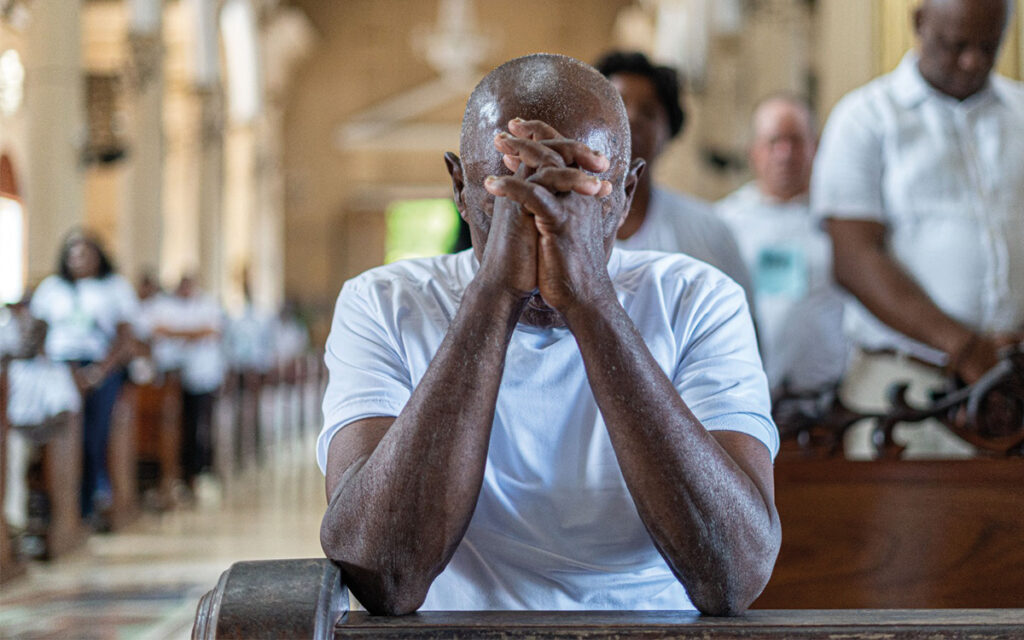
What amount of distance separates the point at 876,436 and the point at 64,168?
902 cm

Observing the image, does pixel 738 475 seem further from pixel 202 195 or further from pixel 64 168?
pixel 202 195

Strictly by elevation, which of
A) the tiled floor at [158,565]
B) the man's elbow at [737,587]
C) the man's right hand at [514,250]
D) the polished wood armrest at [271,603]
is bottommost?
the tiled floor at [158,565]

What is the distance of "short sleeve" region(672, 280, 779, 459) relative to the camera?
5.03 feet

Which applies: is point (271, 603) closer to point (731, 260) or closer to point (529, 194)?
point (529, 194)

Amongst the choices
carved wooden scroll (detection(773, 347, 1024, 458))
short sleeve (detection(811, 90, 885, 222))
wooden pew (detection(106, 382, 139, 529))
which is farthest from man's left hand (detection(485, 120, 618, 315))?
wooden pew (detection(106, 382, 139, 529))

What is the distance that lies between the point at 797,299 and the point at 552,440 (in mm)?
2608

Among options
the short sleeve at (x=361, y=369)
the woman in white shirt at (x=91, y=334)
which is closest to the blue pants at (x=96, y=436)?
the woman in white shirt at (x=91, y=334)

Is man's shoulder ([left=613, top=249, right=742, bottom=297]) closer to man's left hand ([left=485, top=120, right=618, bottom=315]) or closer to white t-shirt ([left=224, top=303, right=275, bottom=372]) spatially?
man's left hand ([left=485, top=120, right=618, bottom=315])

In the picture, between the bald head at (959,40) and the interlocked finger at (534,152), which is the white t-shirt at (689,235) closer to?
the bald head at (959,40)

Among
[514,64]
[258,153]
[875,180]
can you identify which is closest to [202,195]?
[258,153]

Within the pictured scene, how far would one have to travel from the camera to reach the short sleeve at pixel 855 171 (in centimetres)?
293

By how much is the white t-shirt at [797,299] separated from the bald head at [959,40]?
1.09 meters

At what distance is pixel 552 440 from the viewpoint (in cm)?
156

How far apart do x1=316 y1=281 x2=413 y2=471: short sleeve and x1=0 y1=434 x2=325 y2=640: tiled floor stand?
3271mm
